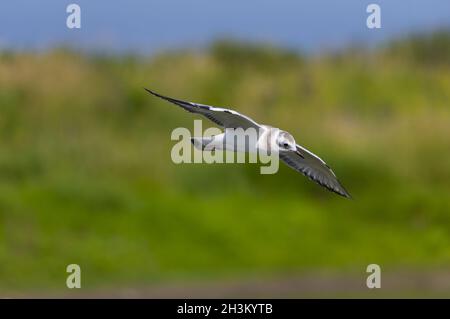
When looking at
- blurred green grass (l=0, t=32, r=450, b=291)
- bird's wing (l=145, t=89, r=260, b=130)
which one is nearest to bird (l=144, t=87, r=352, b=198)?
bird's wing (l=145, t=89, r=260, b=130)

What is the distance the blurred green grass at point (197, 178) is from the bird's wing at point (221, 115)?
277 inches

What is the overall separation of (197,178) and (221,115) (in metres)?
10.0

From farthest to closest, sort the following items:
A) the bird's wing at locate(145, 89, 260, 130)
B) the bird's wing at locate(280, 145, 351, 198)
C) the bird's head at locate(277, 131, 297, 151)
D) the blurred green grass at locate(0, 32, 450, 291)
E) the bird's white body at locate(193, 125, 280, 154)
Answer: the blurred green grass at locate(0, 32, 450, 291), the bird's wing at locate(280, 145, 351, 198), the bird's head at locate(277, 131, 297, 151), the bird's white body at locate(193, 125, 280, 154), the bird's wing at locate(145, 89, 260, 130)

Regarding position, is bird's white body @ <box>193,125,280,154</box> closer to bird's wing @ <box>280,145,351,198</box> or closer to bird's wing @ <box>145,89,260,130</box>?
bird's wing @ <box>145,89,260,130</box>

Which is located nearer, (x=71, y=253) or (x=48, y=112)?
(x=71, y=253)

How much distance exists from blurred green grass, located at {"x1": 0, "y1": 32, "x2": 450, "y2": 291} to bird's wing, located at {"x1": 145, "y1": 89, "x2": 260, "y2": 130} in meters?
7.03

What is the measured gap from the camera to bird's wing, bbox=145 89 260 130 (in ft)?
37.2

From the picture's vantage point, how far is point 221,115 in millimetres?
11617

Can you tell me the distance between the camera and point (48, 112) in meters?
22.3

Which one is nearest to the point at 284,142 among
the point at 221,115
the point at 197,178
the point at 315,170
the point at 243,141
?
the point at 243,141

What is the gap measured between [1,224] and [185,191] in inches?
133
